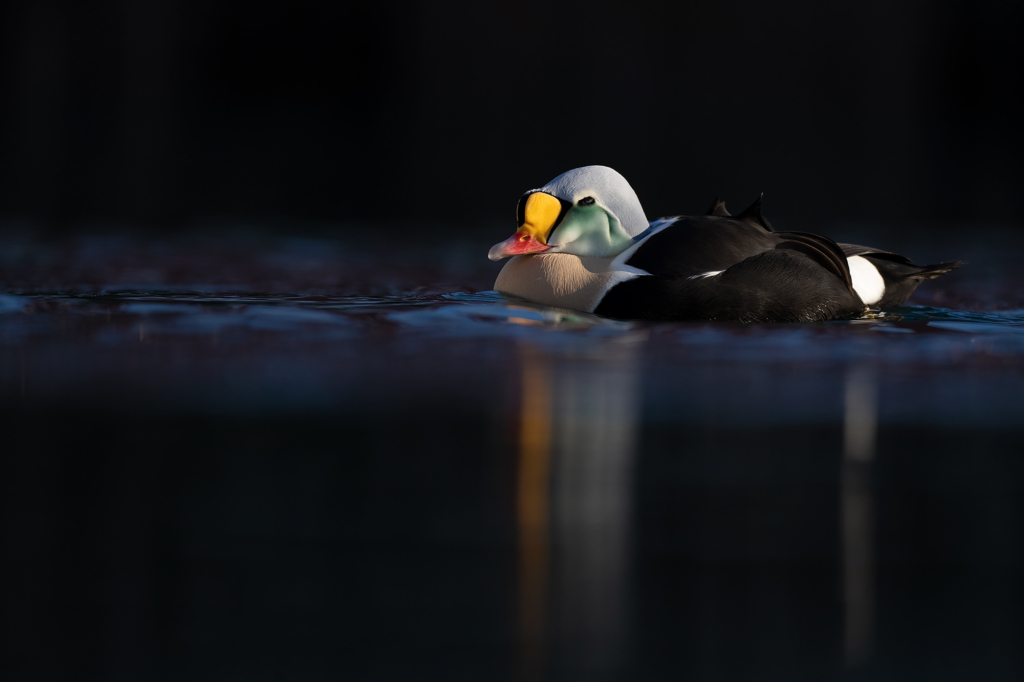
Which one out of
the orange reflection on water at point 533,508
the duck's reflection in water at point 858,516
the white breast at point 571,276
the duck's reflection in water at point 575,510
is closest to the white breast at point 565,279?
the white breast at point 571,276

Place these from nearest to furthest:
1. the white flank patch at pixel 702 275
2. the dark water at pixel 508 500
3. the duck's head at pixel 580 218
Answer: the dark water at pixel 508 500
the white flank patch at pixel 702 275
the duck's head at pixel 580 218

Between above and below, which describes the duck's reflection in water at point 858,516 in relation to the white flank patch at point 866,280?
below

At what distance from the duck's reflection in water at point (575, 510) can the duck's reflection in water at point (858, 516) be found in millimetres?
434

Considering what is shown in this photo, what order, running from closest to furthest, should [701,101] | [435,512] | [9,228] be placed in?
[435,512], [9,228], [701,101]

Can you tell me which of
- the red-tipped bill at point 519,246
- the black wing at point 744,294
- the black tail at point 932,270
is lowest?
the black wing at point 744,294

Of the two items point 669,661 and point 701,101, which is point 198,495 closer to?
point 669,661

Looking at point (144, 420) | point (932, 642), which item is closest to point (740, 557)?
point (932, 642)

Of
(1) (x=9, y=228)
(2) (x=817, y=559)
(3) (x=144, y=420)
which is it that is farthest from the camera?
(1) (x=9, y=228)

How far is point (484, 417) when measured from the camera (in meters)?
3.78

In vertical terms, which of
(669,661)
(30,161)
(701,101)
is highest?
(701,101)

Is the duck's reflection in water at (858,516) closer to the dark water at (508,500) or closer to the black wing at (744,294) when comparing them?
the dark water at (508,500)

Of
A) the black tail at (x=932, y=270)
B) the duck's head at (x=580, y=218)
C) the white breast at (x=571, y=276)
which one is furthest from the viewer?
the black tail at (x=932, y=270)

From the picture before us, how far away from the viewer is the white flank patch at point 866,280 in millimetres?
6078

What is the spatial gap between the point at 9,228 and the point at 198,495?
279 inches
